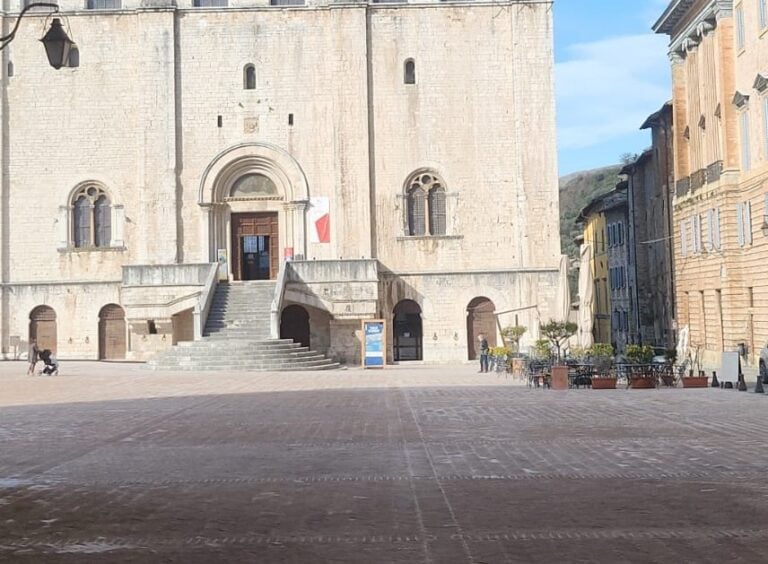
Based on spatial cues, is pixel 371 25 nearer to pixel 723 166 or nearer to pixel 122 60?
pixel 122 60

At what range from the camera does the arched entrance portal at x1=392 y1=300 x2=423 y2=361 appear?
37562 millimetres

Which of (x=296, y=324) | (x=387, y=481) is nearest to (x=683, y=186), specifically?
(x=296, y=324)

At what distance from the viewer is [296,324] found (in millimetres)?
37250

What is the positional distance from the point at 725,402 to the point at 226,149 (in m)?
24.2

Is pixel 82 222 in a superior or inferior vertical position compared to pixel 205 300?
superior

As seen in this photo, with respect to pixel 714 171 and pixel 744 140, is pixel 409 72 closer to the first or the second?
pixel 714 171

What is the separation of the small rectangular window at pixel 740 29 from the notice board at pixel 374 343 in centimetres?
1422

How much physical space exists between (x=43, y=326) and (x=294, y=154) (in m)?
11.8

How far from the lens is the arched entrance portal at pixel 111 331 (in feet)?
123

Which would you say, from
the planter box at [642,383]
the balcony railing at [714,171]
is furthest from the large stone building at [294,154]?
the planter box at [642,383]

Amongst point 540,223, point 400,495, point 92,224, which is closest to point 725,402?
point 400,495

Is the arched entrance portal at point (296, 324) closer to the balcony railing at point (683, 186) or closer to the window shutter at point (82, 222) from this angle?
the window shutter at point (82, 222)

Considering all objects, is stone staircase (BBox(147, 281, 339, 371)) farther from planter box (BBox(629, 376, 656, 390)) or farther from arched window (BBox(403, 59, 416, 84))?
planter box (BBox(629, 376, 656, 390))

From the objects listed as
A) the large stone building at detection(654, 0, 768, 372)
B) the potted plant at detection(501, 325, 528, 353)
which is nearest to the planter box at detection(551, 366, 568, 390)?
the large stone building at detection(654, 0, 768, 372)
